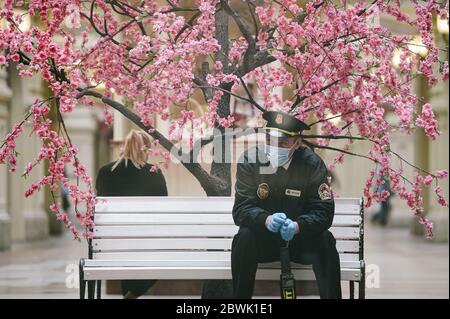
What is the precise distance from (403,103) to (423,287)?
15.7 feet

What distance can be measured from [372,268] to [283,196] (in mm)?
1430

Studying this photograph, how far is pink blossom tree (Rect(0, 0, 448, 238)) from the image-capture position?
679cm

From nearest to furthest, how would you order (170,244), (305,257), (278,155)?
(278,155) < (305,257) < (170,244)

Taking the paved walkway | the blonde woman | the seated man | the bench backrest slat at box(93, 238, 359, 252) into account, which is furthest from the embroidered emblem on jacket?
the blonde woman

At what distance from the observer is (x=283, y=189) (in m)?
6.28

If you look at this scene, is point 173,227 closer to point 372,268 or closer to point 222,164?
point 222,164

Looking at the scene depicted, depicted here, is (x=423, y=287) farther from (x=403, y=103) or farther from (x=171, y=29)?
(x=171, y=29)

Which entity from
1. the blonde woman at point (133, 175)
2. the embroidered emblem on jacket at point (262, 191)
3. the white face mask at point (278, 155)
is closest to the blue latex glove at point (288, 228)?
the embroidered emblem on jacket at point (262, 191)

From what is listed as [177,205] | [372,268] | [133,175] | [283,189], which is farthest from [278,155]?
[133,175]

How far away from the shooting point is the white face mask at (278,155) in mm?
6261

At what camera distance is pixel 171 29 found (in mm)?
6898

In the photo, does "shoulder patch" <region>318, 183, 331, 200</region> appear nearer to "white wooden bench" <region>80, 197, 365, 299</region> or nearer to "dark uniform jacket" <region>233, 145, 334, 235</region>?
"dark uniform jacket" <region>233, 145, 334, 235</region>
